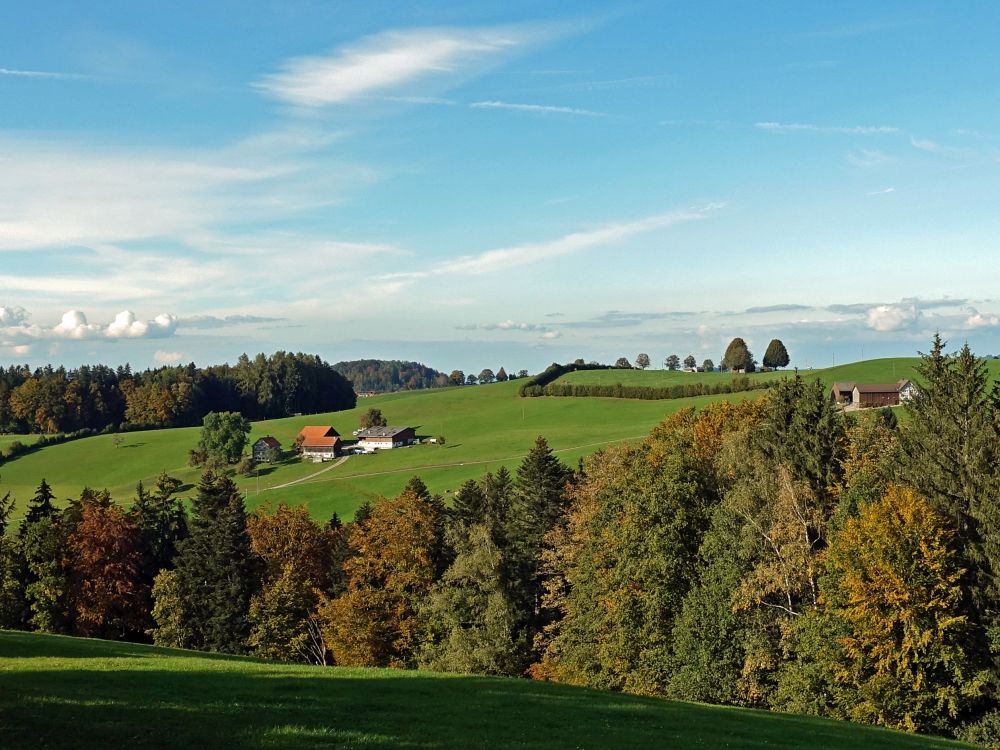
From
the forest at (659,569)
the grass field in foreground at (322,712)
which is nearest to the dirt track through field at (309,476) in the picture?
the forest at (659,569)

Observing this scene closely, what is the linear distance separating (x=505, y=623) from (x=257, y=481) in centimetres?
9655

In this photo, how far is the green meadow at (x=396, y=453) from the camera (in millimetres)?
128125

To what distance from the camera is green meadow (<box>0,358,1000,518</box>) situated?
128125mm

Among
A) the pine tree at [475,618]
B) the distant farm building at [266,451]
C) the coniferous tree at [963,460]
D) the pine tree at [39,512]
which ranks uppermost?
the coniferous tree at [963,460]

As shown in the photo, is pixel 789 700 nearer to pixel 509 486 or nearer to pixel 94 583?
pixel 509 486

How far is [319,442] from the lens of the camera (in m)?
173

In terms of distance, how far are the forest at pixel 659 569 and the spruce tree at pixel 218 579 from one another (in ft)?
0.56

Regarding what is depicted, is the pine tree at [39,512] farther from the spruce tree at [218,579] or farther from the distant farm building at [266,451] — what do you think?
the distant farm building at [266,451]

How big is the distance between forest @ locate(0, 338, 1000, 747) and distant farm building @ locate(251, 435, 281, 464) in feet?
286

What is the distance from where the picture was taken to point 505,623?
59.7 meters

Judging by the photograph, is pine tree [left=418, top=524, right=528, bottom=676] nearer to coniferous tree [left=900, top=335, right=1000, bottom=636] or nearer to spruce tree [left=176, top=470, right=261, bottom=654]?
spruce tree [left=176, top=470, right=261, bottom=654]

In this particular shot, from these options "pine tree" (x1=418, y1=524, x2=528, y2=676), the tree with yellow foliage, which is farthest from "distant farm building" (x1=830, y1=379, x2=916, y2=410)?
the tree with yellow foliage

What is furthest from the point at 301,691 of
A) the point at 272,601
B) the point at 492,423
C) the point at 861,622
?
the point at 492,423

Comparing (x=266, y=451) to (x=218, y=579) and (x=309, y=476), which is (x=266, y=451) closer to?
(x=309, y=476)
